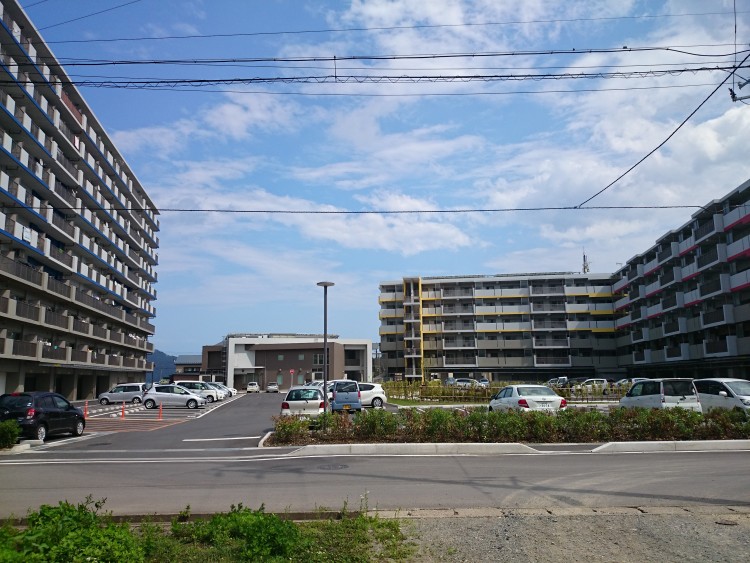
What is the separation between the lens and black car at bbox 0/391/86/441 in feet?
62.4

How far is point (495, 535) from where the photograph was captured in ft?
22.8

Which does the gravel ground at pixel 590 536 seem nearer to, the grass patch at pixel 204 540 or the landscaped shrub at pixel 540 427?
the grass patch at pixel 204 540

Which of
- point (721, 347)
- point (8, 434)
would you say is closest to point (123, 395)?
point (8, 434)

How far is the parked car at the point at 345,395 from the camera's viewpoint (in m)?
28.8

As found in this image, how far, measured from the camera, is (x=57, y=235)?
46250 mm

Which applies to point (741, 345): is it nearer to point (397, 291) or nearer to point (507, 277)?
point (507, 277)

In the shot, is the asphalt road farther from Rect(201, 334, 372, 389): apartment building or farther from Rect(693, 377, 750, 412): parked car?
Rect(201, 334, 372, 389): apartment building

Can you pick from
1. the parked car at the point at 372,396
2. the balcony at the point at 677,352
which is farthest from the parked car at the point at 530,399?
the balcony at the point at 677,352

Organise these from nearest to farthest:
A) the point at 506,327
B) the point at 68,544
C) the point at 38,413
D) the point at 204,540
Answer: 1. the point at 68,544
2. the point at 204,540
3. the point at 38,413
4. the point at 506,327

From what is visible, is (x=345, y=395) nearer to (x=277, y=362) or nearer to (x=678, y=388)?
(x=678, y=388)

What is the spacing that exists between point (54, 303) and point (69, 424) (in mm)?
29860

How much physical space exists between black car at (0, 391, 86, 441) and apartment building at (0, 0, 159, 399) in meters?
8.30

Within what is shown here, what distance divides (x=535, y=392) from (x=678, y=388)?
458cm

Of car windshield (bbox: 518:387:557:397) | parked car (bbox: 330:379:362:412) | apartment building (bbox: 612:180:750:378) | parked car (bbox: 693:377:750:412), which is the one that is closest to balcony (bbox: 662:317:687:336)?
apartment building (bbox: 612:180:750:378)
